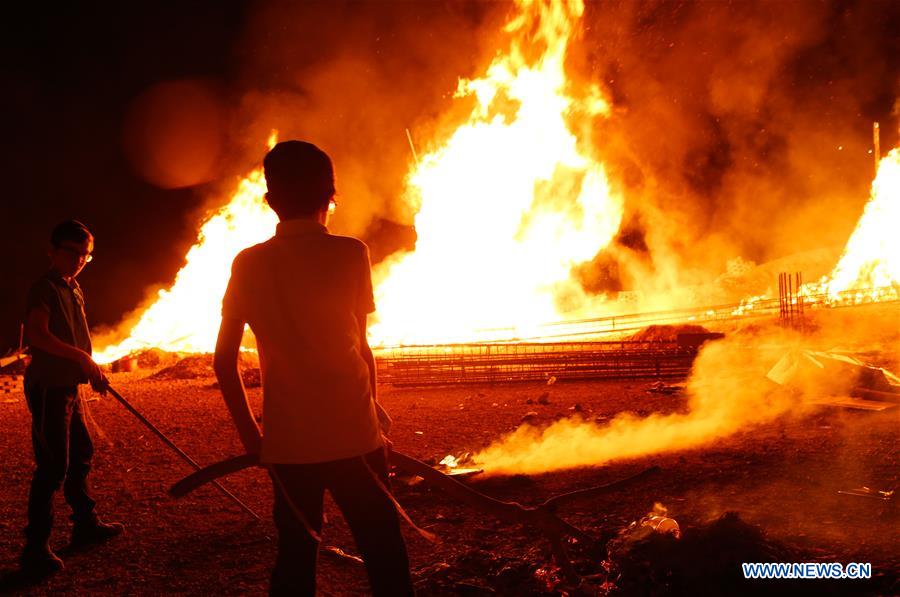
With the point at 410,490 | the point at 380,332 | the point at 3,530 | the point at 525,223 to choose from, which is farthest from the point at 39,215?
the point at 410,490

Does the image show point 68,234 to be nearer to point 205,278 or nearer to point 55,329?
point 55,329

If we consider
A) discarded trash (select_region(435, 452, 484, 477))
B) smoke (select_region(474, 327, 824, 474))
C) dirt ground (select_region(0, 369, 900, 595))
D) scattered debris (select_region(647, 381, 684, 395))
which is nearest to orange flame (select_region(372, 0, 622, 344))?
scattered debris (select_region(647, 381, 684, 395))

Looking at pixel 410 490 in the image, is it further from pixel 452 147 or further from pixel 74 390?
pixel 452 147

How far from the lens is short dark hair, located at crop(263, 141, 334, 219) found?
6.41 ft

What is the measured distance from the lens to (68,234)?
3.96 meters

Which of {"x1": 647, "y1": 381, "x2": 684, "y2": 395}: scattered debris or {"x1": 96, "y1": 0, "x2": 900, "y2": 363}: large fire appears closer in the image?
{"x1": 647, "y1": 381, "x2": 684, "y2": 395}: scattered debris

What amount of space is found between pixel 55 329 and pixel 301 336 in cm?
286

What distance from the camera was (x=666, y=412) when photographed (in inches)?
302

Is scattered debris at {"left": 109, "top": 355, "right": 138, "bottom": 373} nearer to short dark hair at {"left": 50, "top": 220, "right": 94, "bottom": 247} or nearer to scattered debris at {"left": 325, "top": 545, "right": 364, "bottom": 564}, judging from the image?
short dark hair at {"left": 50, "top": 220, "right": 94, "bottom": 247}

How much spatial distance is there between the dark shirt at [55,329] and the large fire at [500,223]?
1201cm

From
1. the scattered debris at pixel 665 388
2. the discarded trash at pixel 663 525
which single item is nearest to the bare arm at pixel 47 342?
the discarded trash at pixel 663 525

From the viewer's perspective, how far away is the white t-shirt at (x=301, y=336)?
1.92m

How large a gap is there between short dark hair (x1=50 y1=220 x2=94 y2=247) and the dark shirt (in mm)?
226

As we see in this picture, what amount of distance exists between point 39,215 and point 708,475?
3028cm
